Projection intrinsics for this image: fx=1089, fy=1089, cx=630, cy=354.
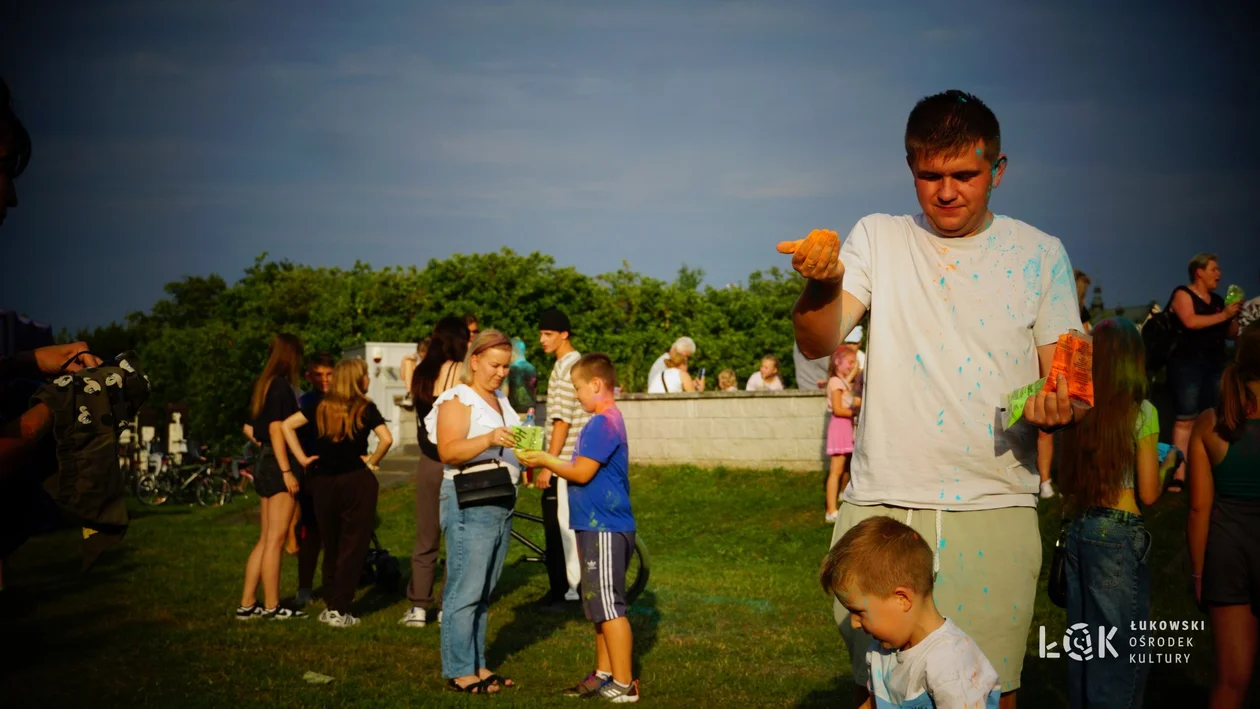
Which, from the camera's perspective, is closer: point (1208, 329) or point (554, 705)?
point (554, 705)

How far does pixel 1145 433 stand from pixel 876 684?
2566 mm

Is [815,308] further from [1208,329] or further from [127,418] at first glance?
[1208,329]

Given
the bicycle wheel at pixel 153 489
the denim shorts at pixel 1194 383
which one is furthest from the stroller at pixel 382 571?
the bicycle wheel at pixel 153 489

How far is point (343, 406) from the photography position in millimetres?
9328

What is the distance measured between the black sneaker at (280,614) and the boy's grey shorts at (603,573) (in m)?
4.04

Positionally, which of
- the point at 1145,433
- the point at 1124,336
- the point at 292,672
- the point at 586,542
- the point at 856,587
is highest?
the point at 1124,336

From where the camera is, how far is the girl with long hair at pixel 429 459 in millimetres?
9180

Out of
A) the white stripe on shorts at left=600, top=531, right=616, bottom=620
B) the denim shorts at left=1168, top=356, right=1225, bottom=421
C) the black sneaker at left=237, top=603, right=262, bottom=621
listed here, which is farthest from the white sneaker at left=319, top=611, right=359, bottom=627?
the denim shorts at left=1168, top=356, right=1225, bottom=421

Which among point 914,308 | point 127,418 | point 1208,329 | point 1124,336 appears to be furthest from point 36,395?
point 1208,329

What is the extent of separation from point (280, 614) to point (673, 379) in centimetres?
1024

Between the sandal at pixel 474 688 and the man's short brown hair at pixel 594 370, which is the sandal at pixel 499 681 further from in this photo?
the man's short brown hair at pixel 594 370

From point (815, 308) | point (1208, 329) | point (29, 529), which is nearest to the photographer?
point (815, 308)

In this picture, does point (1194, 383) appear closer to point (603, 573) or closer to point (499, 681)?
point (603, 573)

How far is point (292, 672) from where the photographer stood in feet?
25.3
